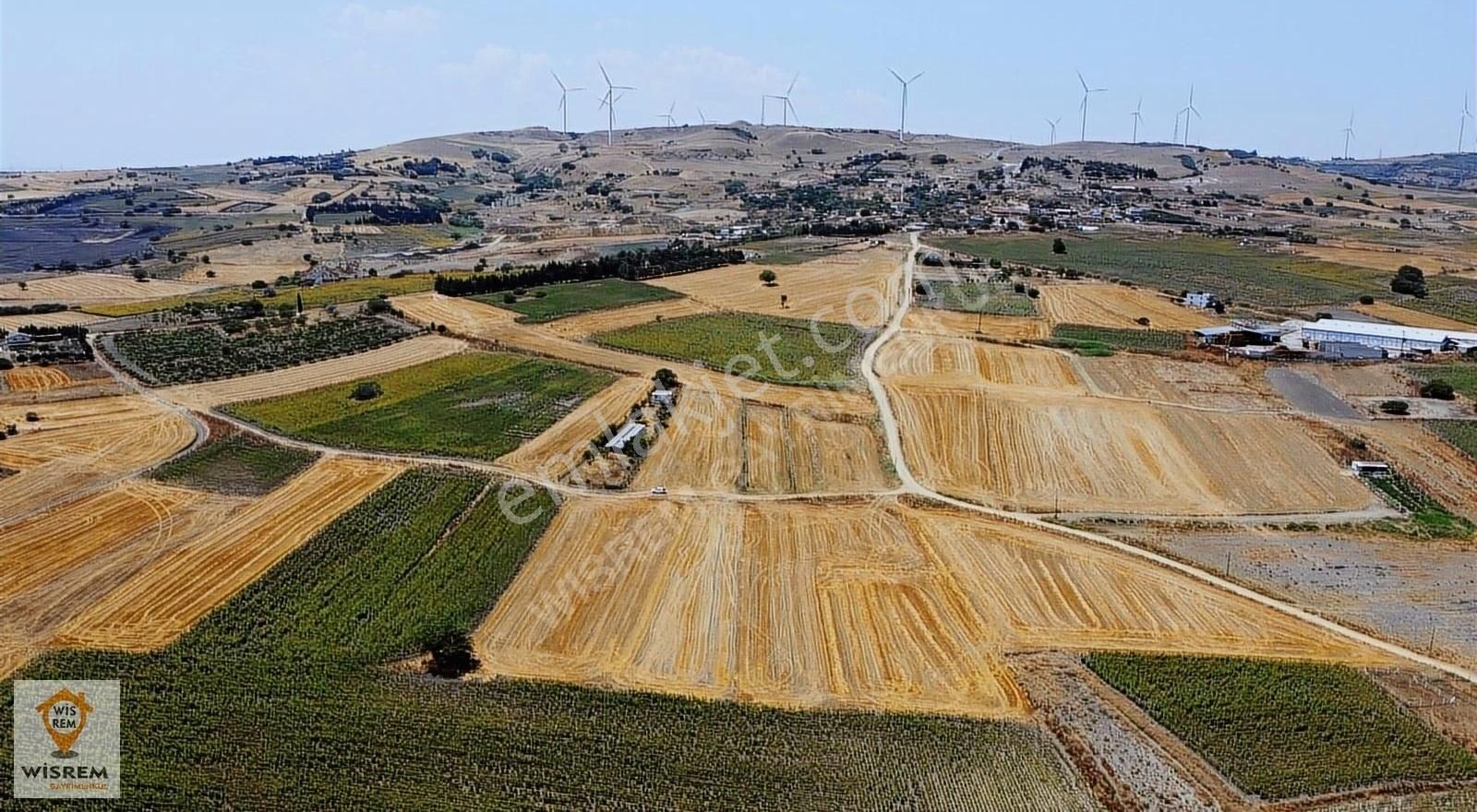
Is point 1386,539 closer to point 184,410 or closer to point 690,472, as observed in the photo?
point 690,472

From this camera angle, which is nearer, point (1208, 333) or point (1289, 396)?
point (1289, 396)

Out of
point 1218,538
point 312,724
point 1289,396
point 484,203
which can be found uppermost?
point 484,203

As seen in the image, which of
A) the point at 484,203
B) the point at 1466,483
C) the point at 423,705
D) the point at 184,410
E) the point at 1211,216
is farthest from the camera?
the point at 484,203

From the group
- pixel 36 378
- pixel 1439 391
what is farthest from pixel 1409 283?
pixel 36 378

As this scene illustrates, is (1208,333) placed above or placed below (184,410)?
above

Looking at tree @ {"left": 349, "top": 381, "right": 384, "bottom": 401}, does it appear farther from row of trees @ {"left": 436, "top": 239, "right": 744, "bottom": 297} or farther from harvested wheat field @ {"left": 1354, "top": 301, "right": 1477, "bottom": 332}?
harvested wheat field @ {"left": 1354, "top": 301, "right": 1477, "bottom": 332}

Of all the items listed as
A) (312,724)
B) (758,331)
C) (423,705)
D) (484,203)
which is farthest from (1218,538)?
(484,203)

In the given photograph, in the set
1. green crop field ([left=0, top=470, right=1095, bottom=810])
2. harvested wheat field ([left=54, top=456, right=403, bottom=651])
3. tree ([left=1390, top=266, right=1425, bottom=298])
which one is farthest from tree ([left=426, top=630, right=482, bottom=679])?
tree ([left=1390, top=266, right=1425, bottom=298])
